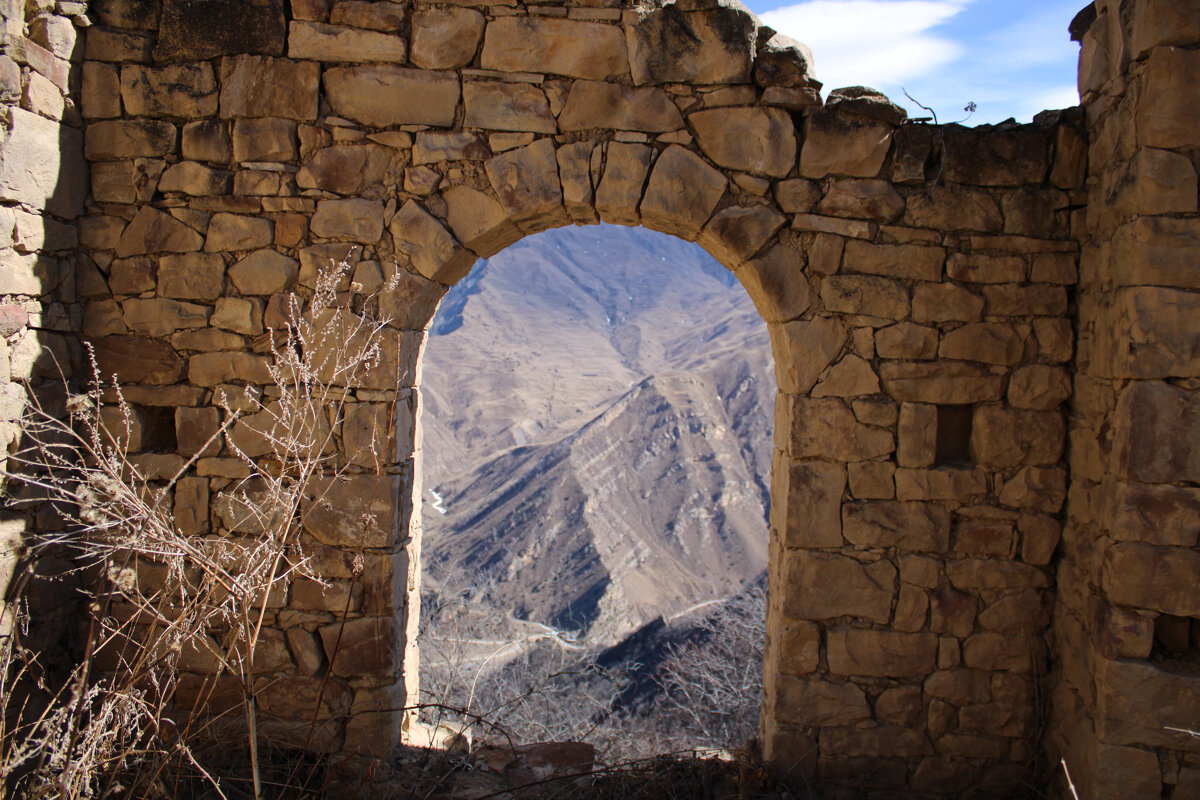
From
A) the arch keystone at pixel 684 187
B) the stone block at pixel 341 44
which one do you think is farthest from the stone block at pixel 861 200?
the stone block at pixel 341 44

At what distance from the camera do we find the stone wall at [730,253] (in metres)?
3.20

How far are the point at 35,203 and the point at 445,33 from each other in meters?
1.77

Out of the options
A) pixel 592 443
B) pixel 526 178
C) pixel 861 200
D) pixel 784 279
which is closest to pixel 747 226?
pixel 784 279

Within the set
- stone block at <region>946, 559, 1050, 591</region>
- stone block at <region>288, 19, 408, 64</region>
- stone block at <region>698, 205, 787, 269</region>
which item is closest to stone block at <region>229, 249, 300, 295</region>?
stone block at <region>288, 19, 408, 64</region>

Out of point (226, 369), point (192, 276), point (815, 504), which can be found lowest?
point (815, 504)

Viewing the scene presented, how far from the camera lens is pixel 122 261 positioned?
3.30 metres

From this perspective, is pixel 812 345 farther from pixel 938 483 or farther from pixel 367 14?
pixel 367 14

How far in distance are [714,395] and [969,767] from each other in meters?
18.3

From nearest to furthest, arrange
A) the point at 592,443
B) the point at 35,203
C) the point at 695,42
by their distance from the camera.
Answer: the point at 35,203
the point at 695,42
the point at 592,443

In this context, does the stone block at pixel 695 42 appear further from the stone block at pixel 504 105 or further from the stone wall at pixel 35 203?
the stone wall at pixel 35 203

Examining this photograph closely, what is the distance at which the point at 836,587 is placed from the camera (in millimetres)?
3289

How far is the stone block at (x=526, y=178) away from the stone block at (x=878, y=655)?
2.23 m

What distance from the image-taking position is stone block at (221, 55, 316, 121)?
10.5 ft

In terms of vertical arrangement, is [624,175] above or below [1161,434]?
above
